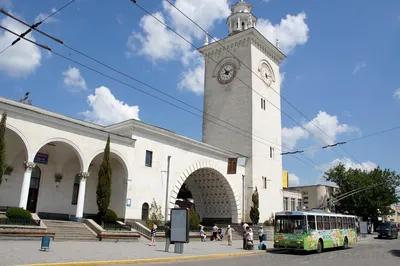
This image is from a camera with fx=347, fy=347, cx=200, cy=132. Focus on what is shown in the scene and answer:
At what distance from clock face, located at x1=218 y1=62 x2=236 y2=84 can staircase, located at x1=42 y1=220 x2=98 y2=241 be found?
22.3 metres

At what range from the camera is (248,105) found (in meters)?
34.2

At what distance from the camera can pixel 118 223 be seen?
21.1 meters

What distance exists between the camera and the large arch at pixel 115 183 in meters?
22.5

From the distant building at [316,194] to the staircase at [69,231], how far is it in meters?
40.2

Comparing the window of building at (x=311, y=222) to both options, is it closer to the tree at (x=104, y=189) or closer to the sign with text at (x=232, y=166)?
the tree at (x=104, y=189)

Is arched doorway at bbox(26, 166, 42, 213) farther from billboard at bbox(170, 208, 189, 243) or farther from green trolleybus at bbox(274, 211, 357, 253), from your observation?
green trolleybus at bbox(274, 211, 357, 253)

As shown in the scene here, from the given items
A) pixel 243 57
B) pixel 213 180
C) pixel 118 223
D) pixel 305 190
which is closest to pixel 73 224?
pixel 118 223

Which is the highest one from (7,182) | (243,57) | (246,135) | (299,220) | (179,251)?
(243,57)

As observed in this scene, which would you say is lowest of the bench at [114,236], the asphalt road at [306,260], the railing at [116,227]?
the asphalt road at [306,260]

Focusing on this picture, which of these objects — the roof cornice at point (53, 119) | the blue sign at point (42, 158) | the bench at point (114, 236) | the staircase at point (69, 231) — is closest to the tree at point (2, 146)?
the roof cornice at point (53, 119)

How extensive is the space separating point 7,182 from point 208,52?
83.3ft

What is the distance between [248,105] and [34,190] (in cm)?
2055

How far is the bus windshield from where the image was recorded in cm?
1797

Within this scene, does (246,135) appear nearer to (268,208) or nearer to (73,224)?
(268,208)
